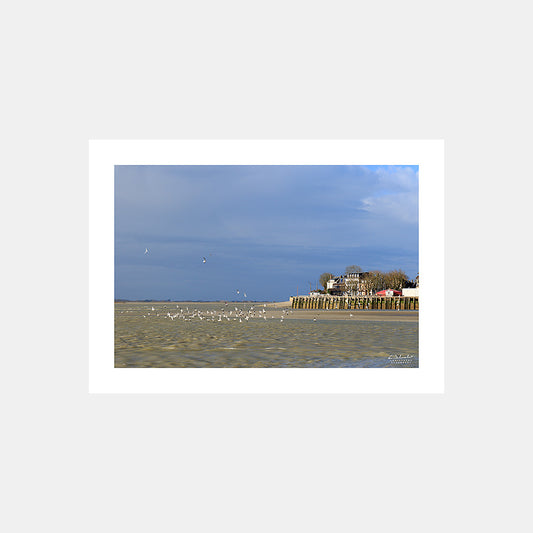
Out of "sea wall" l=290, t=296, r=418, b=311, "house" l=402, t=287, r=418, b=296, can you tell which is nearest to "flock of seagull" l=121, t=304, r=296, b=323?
"sea wall" l=290, t=296, r=418, b=311

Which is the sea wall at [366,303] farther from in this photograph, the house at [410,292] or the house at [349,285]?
the house at [349,285]

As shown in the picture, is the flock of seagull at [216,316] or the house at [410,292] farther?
the house at [410,292]

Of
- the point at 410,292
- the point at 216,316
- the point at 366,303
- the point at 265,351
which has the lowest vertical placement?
the point at 366,303

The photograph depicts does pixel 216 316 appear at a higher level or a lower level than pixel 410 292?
lower

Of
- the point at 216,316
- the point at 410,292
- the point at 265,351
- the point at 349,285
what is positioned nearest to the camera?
the point at 265,351

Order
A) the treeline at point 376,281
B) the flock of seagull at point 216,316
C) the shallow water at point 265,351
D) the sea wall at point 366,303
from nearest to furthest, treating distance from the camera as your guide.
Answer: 1. the shallow water at point 265,351
2. the flock of seagull at point 216,316
3. the sea wall at point 366,303
4. the treeline at point 376,281

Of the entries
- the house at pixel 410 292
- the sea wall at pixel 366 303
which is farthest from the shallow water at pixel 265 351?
the house at pixel 410 292

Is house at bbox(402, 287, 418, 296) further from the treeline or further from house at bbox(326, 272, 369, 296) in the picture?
house at bbox(326, 272, 369, 296)

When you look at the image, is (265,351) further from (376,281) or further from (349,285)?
(349,285)

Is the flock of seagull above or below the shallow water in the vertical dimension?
below

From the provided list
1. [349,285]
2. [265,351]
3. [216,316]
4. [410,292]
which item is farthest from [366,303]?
[265,351]
